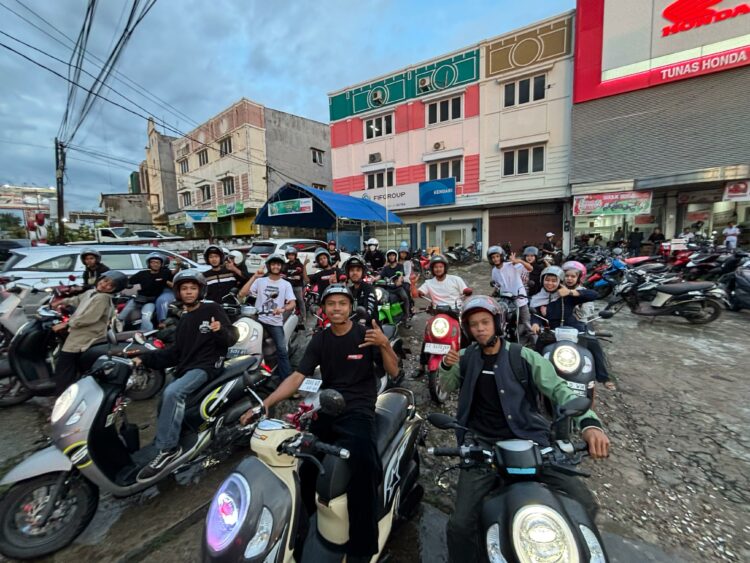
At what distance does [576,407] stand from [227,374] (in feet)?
8.86

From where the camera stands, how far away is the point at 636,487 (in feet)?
8.64

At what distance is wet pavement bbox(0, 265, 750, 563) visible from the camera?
2189 mm

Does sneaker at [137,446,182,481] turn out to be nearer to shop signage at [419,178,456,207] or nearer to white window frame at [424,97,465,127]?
shop signage at [419,178,456,207]

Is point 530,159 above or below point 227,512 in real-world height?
above

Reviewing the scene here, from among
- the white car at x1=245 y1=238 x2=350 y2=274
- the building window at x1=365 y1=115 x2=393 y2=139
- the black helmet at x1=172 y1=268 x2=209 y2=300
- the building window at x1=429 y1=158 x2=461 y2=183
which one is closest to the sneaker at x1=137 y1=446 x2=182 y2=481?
the black helmet at x1=172 y1=268 x2=209 y2=300

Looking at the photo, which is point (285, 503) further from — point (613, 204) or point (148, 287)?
point (613, 204)

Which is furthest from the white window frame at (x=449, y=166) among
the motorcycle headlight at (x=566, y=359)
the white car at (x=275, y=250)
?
the motorcycle headlight at (x=566, y=359)

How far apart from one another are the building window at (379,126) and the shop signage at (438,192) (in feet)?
13.7

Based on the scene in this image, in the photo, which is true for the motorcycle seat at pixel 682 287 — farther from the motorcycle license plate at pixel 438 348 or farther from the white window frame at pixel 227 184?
the white window frame at pixel 227 184

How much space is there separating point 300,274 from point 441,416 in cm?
575

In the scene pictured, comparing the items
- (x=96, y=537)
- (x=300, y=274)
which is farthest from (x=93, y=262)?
(x=96, y=537)

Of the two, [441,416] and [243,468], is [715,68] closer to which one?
[441,416]

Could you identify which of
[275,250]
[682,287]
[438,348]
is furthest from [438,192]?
[438,348]

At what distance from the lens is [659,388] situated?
411cm
